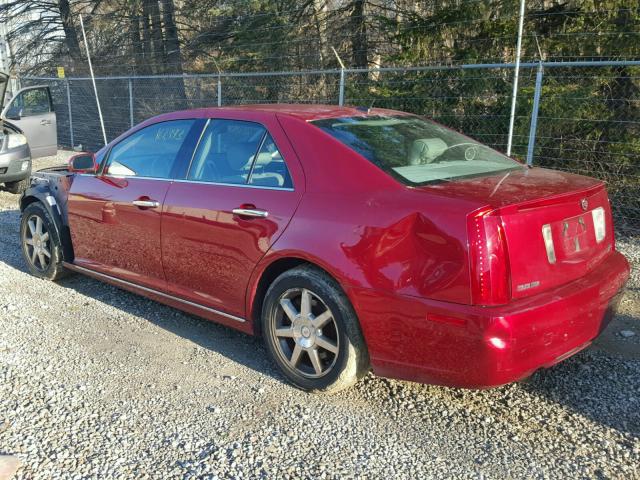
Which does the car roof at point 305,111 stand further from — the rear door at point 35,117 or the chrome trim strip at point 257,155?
the rear door at point 35,117

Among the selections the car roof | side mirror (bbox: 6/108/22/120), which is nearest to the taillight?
the car roof

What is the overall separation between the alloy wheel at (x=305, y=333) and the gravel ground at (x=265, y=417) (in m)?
0.19

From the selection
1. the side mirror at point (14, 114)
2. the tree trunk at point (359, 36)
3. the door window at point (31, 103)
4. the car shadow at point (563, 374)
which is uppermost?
the tree trunk at point (359, 36)

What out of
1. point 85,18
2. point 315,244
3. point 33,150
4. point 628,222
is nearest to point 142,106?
point 33,150

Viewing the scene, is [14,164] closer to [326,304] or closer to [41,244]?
[41,244]

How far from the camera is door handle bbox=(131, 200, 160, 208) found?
435 cm

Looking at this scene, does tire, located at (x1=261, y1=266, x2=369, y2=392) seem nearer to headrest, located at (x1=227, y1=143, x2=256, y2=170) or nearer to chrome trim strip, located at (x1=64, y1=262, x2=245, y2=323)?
chrome trim strip, located at (x1=64, y1=262, x2=245, y2=323)

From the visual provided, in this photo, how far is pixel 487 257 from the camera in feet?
9.19

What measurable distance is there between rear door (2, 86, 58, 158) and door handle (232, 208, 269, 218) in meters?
9.01

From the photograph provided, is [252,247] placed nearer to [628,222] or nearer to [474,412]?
[474,412]

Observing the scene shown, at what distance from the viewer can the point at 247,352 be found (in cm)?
421

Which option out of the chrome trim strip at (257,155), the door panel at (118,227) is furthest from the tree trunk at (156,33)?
the chrome trim strip at (257,155)

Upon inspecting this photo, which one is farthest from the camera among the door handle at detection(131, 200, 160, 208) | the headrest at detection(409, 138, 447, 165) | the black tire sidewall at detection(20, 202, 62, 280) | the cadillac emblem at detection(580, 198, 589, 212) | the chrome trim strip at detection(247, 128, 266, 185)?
the black tire sidewall at detection(20, 202, 62, 280)

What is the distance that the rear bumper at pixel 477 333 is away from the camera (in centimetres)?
282
